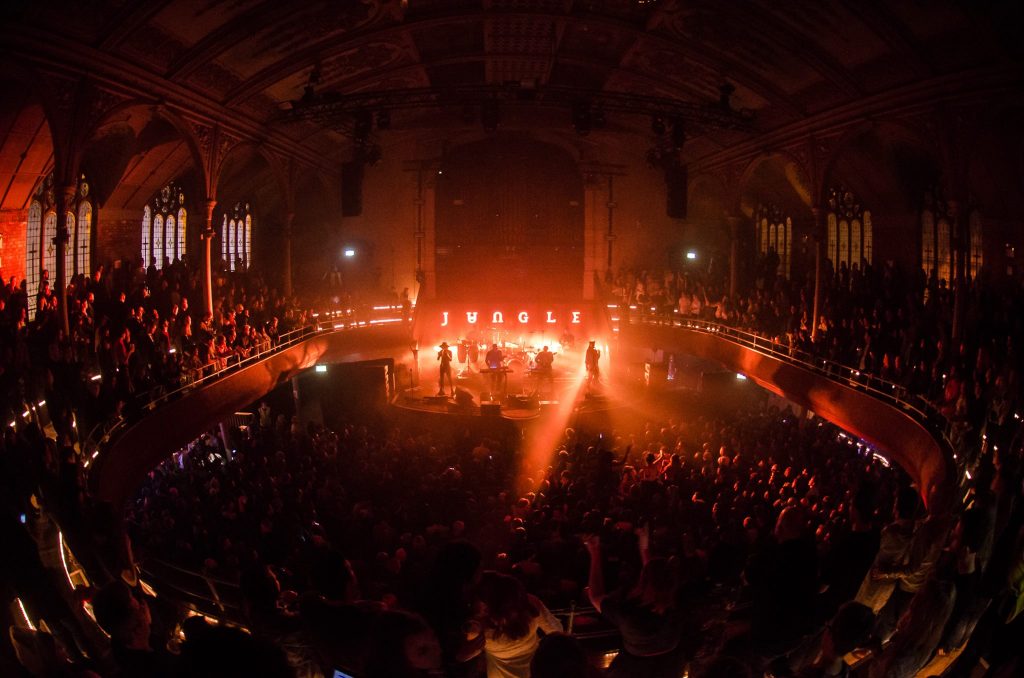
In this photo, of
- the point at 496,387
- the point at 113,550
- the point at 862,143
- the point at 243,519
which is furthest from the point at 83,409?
the point at 862,143

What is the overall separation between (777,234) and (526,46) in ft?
45.0

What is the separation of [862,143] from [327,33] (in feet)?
47.5

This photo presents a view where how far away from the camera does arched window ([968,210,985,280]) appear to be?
19141mm

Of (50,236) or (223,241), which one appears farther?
(223,241)

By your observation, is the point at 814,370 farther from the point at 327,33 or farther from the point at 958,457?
the point at 327,33

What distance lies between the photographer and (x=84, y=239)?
2038 centimetres

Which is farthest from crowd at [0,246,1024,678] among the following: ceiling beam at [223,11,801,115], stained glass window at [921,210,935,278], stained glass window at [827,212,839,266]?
Result: ceiling beam at [223,11,801,115]

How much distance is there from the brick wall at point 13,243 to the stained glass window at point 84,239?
2.02 meters

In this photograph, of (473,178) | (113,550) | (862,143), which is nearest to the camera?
(113,550)

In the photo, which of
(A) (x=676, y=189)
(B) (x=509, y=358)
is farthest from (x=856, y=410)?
(B) (x=509, y=358)

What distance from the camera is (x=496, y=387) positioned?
2289cm

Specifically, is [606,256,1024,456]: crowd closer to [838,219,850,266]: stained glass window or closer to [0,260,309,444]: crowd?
[838,219,850,266]: stained glass window

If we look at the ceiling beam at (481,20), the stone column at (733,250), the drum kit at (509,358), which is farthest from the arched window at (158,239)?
the stone column at (733,250)

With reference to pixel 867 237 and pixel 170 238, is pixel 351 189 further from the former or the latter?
pixel 867 237
